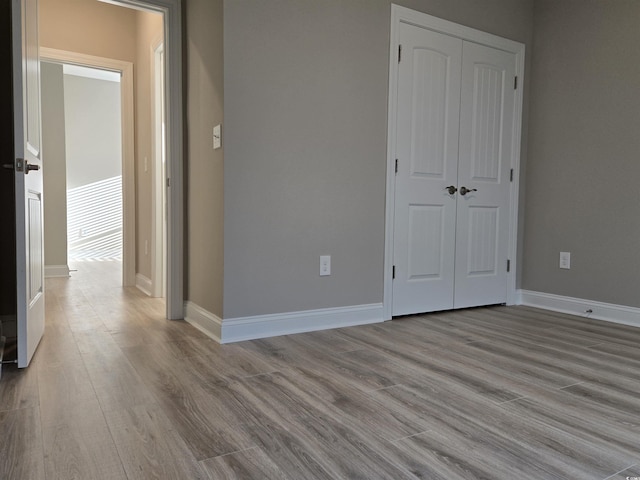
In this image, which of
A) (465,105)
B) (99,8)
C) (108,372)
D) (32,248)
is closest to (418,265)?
(465,105)

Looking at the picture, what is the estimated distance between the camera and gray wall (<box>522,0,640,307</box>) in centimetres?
300

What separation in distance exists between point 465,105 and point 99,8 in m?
3.15

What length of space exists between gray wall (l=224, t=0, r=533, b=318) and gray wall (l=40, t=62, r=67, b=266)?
344 cm

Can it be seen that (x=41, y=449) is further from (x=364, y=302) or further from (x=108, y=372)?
(x=364, y=302)

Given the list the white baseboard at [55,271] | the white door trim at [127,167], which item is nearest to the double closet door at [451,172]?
the white door trim at [127,167]

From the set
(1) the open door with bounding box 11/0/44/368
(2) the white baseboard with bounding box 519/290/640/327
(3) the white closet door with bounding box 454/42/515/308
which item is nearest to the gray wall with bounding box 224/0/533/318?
(3) the white closet door with bounding box 454/42/515/308

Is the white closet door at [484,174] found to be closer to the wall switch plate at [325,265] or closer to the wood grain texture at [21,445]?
the wall switch plate at [325,265]

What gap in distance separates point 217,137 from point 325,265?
3.07 feet

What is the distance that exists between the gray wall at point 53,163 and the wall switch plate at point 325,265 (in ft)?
11.7

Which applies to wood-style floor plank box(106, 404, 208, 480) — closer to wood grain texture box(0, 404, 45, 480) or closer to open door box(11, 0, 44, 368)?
wood grain texture box(0, 404, 45, 480)

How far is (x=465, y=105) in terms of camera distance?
128 inches

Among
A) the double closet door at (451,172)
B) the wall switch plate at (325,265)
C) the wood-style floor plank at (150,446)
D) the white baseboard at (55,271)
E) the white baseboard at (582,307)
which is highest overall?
the double closet door at (451,172)

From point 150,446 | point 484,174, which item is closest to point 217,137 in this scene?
point 150,446

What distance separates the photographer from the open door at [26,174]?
188cm
